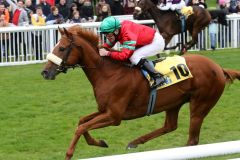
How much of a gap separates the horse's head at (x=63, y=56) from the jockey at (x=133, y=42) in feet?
1.06

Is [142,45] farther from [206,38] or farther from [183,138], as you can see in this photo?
[206,38]

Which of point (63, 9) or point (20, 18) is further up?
point (63, 9)

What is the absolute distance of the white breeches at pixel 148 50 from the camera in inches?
306

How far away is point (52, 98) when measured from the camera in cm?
1182

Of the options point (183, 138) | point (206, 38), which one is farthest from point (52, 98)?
point (206, 38)

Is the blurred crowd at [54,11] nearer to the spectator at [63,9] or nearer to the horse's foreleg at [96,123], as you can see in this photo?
the spectator at [63,9]

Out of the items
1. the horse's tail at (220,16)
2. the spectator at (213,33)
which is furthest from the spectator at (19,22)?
the spectator at (213,33)

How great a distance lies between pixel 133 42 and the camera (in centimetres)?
763

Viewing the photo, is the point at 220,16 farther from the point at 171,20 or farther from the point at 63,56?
the point at 63,56

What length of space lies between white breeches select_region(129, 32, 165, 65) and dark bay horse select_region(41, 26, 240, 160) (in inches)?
5.1

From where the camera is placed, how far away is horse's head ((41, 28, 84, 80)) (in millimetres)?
7457

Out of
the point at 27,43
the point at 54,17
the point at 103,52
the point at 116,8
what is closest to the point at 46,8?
the point at 54,17

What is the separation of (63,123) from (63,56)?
8.53ft

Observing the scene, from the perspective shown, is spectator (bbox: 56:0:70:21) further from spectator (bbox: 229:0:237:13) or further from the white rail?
the white rail
